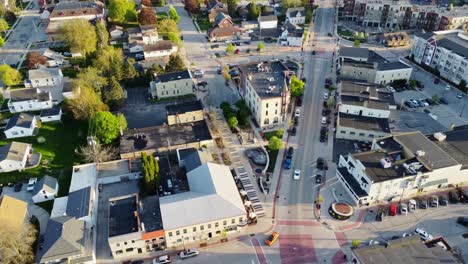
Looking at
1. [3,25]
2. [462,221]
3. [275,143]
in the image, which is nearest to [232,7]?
[3,25]

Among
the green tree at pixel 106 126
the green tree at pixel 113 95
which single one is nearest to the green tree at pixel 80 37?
the green tree at pixel 113 95

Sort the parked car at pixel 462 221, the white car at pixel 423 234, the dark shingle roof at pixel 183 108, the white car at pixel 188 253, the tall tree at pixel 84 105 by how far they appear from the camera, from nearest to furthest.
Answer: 1. the white car at pixel 188 253
2. the white car at pixel 423 234
3. the parked car at pixel 462 221
4. the tall tree at pixel 84 105
5. the dark shingle roof at pixel 183 108

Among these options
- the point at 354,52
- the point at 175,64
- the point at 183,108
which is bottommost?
the point at 183,108

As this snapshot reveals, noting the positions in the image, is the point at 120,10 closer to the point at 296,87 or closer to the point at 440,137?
the point at 296,87

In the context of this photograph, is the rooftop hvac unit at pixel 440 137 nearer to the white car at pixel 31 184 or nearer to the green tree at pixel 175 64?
the green tree at pixel 175 64

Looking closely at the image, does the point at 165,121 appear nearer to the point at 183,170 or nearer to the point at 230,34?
the point at 183,170

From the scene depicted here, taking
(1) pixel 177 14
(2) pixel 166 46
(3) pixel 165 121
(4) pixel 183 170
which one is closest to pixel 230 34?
(2) pixel 166 46

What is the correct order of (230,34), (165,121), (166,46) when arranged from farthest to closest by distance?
(230,34) → (166,46) → (165,121)
